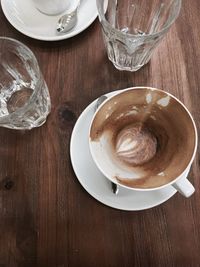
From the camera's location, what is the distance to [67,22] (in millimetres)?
586

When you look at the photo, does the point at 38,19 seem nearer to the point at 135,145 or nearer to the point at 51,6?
the point at 51,6

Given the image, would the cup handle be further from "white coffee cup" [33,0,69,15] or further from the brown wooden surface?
"white coffee cup" [33,0,69,15]

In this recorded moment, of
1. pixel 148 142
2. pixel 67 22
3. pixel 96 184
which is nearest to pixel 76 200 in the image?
pixel 96 184

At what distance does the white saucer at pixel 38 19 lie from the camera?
1.92ft

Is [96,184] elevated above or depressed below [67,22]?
below

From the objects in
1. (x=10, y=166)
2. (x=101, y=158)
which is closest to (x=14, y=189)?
(x=10, y=166)

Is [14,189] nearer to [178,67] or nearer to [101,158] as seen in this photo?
[101,158]

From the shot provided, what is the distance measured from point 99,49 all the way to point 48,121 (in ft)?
0.52

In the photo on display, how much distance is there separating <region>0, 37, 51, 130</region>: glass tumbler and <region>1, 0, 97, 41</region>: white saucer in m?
0.06

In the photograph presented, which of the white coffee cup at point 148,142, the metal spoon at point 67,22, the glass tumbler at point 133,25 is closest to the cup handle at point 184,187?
the white coffee cup at point 148,142

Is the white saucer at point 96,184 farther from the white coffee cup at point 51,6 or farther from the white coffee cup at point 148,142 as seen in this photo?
the white coffee cup at point 51,6

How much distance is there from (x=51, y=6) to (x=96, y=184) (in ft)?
1.04

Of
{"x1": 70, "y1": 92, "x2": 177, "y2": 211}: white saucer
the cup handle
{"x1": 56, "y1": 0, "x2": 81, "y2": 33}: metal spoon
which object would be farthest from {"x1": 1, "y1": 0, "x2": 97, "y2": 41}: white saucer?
the cup handle

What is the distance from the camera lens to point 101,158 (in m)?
0.48
